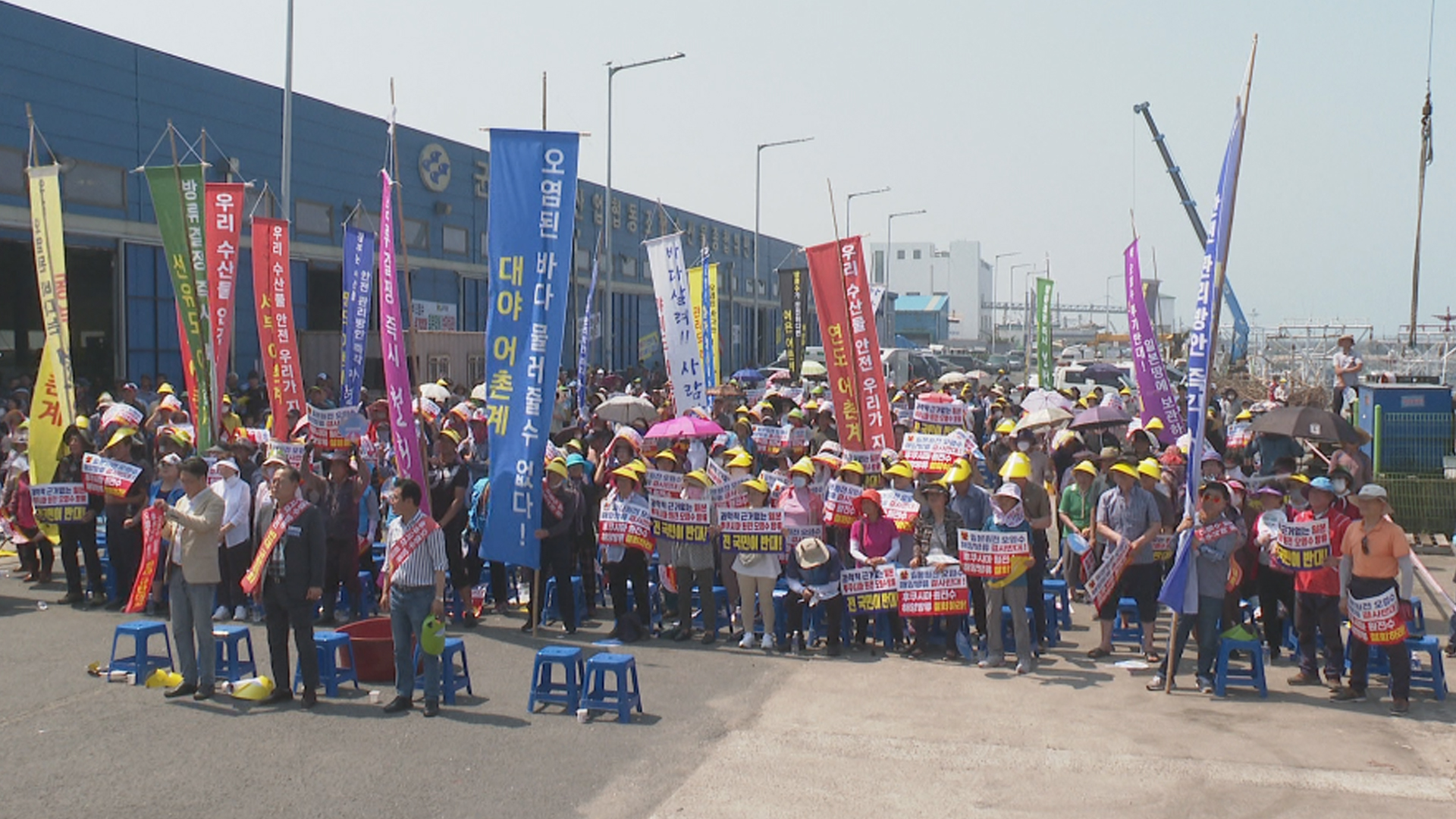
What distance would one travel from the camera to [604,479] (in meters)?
13.2

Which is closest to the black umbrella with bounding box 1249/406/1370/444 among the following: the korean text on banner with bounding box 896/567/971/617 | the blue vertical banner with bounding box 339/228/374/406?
the korean text on banner with bounding box 896/567/971/617

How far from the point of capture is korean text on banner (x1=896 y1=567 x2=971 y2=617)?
10336mm

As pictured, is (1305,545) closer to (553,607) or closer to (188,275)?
(553,607)

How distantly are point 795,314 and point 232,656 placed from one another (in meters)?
22.2

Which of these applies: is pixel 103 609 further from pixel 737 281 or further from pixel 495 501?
pixel 737 281

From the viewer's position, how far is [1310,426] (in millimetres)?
13867

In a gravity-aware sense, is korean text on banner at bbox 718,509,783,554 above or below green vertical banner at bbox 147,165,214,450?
below

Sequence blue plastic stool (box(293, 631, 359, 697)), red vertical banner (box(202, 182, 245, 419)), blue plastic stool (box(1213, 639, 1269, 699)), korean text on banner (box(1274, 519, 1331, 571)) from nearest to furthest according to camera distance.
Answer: blue plastic stool (box(293, 631, 359, 697)), blue plastic stool (box(1213, 639, 1269, 699)), korean text on banner (box(1274, 519, 1331, 571)), red vertical banner (box(202, 182, 245, 419))

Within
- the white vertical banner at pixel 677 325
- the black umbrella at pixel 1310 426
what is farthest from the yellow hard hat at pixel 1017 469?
the white vertical banner at pixel 677 325

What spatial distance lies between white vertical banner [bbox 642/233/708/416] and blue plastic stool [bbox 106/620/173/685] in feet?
29.8

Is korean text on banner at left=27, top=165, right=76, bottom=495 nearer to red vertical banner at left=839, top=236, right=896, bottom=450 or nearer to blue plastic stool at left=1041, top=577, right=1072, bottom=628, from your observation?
red vertical banner at left=839, top=236, right=896, bottom=450

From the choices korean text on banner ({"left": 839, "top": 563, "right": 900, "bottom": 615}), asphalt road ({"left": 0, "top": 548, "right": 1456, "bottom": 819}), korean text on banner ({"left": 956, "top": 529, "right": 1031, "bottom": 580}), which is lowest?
asphalt road ({"left": 0, "top": 548, "right": 1456, "bottom": 819})

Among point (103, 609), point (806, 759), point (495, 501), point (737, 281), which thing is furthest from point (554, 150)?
point (737, 281)

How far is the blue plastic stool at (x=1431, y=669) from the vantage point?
9234 mm
